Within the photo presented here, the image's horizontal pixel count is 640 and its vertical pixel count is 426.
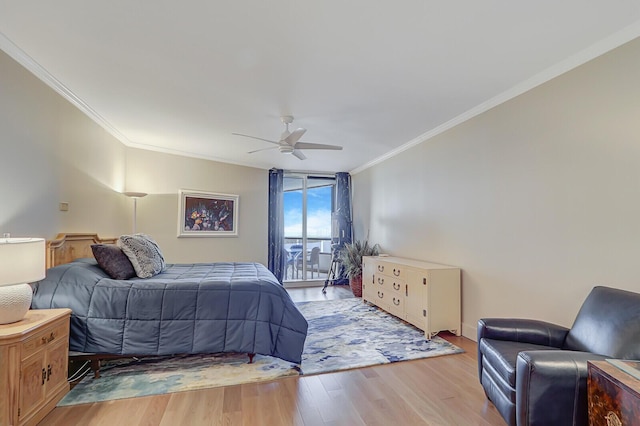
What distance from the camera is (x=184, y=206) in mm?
5191

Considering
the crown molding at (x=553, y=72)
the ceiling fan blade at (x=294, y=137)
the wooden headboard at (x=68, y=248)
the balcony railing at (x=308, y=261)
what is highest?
the crown molding at (x=553, y=72)

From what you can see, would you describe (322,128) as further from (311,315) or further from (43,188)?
(43,188)

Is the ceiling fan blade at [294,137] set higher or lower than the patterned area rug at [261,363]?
higher

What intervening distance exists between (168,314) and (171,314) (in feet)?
0.08

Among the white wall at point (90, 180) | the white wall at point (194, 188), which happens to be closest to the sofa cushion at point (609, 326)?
the white wall at point (90, 180)

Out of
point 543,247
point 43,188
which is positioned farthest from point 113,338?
point 543,247

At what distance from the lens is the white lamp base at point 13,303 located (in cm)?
184

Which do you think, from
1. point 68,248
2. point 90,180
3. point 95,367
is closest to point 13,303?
point 95,367

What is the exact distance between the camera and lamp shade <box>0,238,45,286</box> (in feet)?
5.73

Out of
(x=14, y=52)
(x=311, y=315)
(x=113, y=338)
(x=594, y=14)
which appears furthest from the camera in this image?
(x=311, y=315)

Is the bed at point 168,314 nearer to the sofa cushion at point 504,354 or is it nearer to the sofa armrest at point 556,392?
the sofa cushion at point 504,354

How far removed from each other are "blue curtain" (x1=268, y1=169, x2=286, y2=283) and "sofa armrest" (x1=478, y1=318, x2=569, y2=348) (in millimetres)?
4406

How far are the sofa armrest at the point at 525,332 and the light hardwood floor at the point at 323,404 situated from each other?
0.50m

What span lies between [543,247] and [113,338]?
12.0ft
